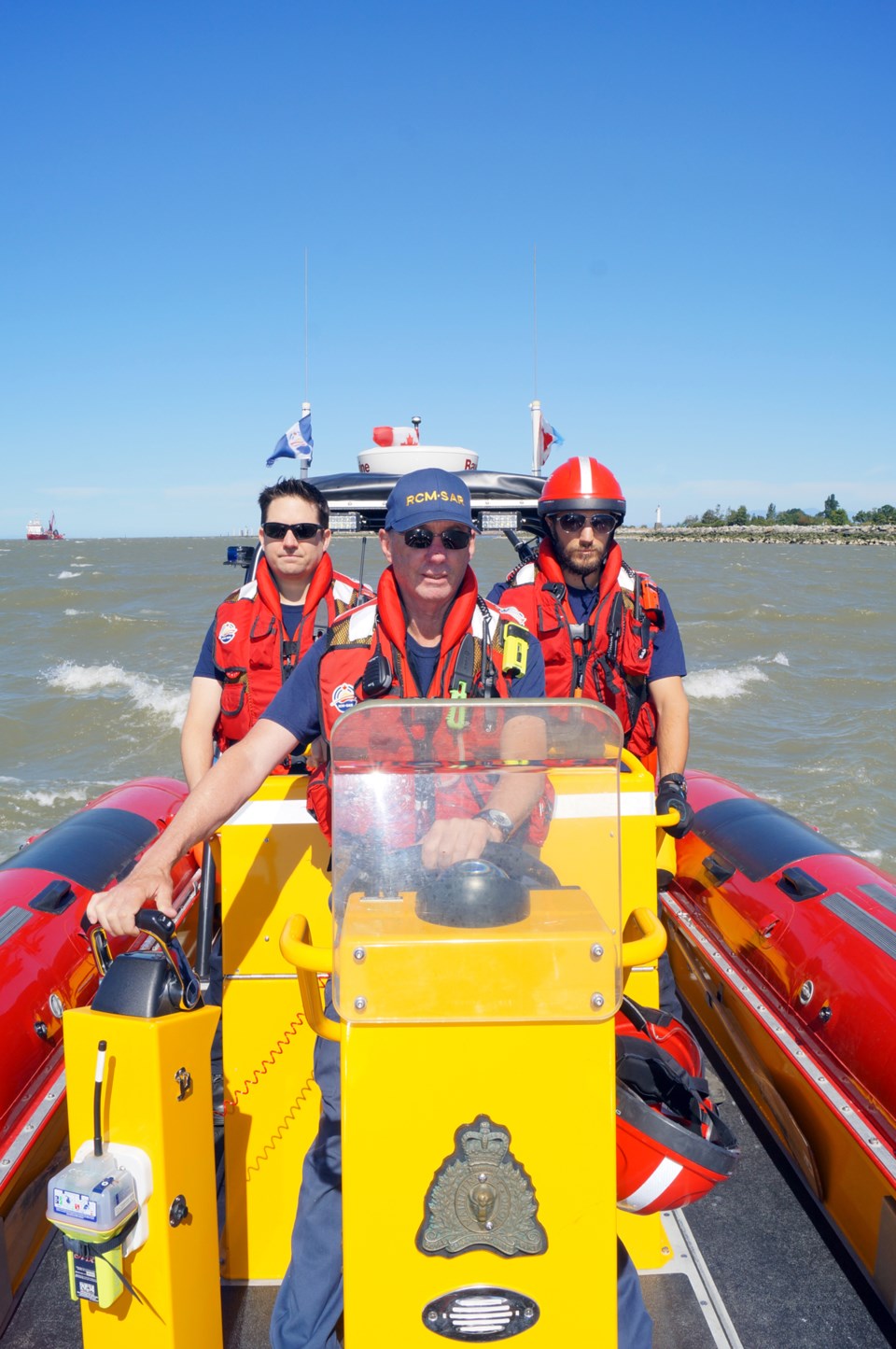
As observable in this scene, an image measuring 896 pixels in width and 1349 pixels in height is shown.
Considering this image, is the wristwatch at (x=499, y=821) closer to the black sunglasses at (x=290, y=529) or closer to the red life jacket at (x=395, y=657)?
the red life jacket at (x=395, y=657)

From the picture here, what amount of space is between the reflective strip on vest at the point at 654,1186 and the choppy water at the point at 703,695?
21.1 ft

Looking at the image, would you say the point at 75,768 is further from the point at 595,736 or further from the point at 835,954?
the point at 595,736

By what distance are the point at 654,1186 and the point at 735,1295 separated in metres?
1.00

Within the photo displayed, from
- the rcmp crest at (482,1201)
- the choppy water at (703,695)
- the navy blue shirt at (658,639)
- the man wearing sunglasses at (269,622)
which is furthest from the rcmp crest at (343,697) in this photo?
the choppy water at (703,695)

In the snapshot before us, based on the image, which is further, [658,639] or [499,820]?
[658,639]

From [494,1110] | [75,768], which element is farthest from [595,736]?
[75,768]

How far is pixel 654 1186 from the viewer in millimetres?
1566

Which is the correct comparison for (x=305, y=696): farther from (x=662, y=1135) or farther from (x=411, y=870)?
(x=662, y=1135)

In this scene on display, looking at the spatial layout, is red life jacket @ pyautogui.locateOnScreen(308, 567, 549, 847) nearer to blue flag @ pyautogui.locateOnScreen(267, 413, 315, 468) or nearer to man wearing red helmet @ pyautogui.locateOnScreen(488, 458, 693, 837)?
man wearing red helmet @ pyautogui.locateOnScreen(488, 458, 693, 837)

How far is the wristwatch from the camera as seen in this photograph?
1.50 m

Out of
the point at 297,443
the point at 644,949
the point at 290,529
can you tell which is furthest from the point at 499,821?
the point at 297,443

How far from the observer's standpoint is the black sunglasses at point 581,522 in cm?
322

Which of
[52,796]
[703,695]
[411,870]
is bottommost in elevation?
[52,796]

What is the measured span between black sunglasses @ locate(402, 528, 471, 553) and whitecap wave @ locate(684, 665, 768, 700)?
11.6 m
